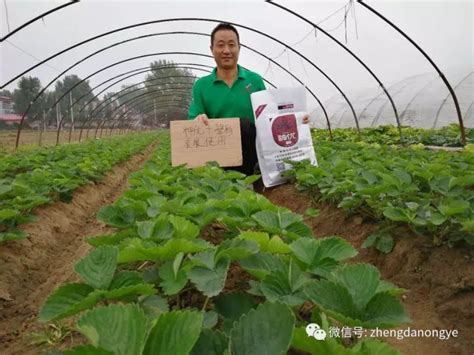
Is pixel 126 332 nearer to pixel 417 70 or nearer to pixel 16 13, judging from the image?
pixel 16 13

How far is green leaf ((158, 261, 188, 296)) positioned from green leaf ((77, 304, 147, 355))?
9.5 inches

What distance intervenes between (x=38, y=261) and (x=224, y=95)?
7.96ft

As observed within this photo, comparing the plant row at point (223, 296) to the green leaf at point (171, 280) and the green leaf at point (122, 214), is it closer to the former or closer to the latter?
the green leaf at point (171, 280)

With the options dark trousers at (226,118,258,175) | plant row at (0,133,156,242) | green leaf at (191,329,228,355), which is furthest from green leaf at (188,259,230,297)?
dark trousers at (226,118,258,175)

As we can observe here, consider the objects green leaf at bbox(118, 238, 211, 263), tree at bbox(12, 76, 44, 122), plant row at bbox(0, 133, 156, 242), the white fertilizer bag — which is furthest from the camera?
tree at bbox(12, 76, 44, 122)

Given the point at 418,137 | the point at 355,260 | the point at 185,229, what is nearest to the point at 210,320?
the point at 185,229

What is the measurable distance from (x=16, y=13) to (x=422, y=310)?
1064cm

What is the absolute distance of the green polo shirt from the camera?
14.6 feet

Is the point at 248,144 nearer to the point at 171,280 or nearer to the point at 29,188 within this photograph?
the point at 29,188

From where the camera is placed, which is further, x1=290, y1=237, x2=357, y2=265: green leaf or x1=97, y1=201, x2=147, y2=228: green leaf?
x1=97, y1=201, x2=147, y2=228: green leaf

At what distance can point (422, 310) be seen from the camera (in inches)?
81.4

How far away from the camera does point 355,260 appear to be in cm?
273

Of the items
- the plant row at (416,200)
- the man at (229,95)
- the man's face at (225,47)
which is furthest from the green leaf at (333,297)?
the man at (229,95)

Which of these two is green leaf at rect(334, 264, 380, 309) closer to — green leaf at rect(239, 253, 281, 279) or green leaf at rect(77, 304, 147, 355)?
green leaf at rect(239, 253, 281, 279)
